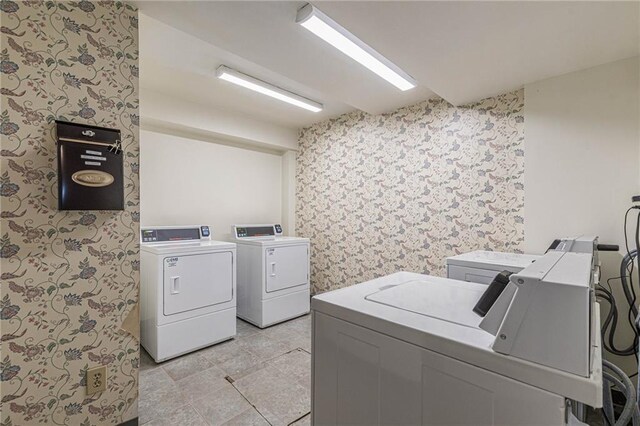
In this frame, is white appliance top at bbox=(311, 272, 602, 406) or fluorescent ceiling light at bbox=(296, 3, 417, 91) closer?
white appliance top at bbox=(311, 272, 602, 406)

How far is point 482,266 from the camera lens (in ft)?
6.70

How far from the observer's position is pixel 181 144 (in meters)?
3.54

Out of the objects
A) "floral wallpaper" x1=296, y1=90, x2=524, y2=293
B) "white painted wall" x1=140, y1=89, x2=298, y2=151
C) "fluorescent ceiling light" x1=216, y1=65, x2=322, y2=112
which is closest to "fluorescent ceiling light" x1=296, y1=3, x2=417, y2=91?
"floral wallpaper" x1=296, y1=90, x2=524, y2=293

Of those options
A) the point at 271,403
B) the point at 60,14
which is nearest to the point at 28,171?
the point at 60,14

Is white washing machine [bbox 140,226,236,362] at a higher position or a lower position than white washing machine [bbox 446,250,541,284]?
lower

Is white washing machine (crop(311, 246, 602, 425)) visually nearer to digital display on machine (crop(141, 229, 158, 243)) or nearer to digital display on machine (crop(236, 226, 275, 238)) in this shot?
digital display on machine (crop(141, 229, 158, 243))

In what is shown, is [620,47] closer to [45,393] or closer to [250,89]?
[250,89]

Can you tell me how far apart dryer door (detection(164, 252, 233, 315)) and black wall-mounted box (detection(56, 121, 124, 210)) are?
3.62 ft

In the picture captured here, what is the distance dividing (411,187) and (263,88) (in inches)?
73.9

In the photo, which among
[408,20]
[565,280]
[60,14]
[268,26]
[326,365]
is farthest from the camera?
[268,26]

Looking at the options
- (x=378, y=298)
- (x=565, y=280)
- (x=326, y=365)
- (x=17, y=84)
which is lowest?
(x=326, y=365)

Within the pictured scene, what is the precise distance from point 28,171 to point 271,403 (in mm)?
1992

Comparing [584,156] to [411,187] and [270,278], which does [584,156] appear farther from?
[270,278]

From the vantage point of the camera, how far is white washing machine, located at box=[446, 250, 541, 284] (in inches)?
77.4
